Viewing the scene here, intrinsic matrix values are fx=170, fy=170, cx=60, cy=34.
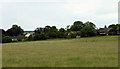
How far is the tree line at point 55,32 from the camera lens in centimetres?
7521

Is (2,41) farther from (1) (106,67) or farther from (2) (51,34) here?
(1) (106,67)

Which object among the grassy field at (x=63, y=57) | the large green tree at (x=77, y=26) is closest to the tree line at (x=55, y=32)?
the large green tree at (x=77, y=26)

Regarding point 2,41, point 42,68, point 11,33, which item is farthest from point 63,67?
point 11,33

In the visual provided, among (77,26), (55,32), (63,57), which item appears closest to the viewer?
(63,57)

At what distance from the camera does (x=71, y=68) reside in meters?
11.4

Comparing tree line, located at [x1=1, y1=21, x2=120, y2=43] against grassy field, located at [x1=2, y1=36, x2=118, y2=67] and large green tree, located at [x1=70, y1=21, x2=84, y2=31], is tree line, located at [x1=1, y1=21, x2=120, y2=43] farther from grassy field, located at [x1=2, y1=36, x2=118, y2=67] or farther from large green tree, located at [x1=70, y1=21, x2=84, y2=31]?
grassy field, located at [x1=2, y1=36, x2=118, y2=67]

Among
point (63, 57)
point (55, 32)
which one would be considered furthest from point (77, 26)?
point (63, 57)

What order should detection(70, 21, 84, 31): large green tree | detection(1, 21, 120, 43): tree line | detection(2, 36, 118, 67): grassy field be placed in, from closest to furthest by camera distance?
detection(2, 36, 118, 67): grassy field < detection(1, 21, 120, 43): tree line < detection(70, 21, 84, 31): large green tree

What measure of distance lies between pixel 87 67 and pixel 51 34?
72958 mm

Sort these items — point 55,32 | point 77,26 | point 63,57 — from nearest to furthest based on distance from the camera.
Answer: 1. point 63,57
2. point 55,32
3. point 77,26

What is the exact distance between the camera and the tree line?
247 feet

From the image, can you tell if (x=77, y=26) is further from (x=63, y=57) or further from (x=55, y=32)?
(x=63, y=57)

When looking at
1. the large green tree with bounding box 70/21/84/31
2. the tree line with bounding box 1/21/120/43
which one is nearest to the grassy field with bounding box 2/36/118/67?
the tree line with bounding box 1/21/120/43

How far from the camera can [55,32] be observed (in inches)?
3546
